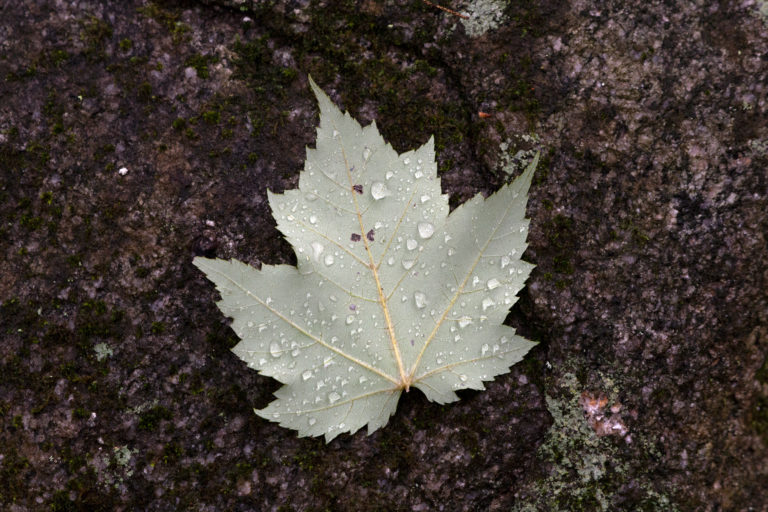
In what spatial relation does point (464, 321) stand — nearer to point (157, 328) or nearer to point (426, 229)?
point (426, 229)

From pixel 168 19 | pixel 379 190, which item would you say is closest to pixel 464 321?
pixel 379 190

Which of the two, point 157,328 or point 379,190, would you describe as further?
point 157,328

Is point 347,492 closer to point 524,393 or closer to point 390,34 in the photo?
point 524,393

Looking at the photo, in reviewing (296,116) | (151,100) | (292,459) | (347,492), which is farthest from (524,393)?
(151,100)

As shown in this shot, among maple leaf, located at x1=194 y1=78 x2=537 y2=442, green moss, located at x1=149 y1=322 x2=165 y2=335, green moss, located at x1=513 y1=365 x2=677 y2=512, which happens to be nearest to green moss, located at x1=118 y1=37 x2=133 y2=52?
maple leaf, located at x1=194 y1=78 x2=537 y2=442

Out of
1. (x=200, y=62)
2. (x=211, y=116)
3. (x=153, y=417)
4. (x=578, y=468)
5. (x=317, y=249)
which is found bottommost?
(x=153, y=417)

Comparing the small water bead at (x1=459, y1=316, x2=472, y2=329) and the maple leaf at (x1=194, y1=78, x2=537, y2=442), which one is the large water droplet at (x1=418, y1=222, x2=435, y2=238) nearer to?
the maple leaf at (x1=194, y1=78, x2=537, y2=442)
